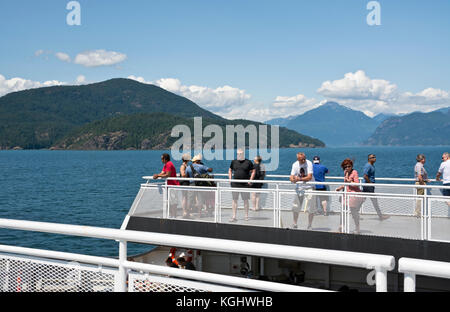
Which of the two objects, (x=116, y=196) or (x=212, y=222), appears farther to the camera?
(x=116, y=196)

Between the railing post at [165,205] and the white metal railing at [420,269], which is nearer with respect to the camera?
the white metal railing at [420,269]

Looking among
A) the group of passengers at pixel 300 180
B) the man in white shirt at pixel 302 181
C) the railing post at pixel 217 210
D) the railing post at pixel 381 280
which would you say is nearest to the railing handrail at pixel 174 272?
the railing post at pixel 381 280

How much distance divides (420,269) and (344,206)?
8.08 meters

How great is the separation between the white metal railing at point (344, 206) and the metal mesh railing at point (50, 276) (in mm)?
7232

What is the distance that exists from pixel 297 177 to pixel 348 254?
837 centimetres

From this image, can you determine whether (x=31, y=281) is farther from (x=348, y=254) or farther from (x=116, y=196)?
(x=116, y=196)

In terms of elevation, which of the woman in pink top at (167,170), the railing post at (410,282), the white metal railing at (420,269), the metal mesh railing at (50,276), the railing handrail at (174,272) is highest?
the woman in pink top at (167,170)

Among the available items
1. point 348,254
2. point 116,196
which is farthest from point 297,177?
point 116,196

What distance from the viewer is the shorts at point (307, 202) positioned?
11109 millimetres

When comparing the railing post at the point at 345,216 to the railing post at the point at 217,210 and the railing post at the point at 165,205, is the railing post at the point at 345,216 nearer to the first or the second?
the railing post at the point at 217,210

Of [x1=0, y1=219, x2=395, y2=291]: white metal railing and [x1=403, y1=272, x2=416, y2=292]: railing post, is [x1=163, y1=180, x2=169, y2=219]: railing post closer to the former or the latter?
[x1=0, y1=219, x2=395, y2=291]: white metal railing

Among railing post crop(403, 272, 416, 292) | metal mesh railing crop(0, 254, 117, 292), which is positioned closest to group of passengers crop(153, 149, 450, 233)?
metal mesh railing crop(0, 254, 117, 292)

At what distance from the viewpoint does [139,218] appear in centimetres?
1343

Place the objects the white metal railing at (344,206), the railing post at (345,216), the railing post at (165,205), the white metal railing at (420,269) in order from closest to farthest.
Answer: the white metal railing at (420,269)
the white metal railing at (344,206)
the railing post at (345,216)
the railing post at (165,205)
